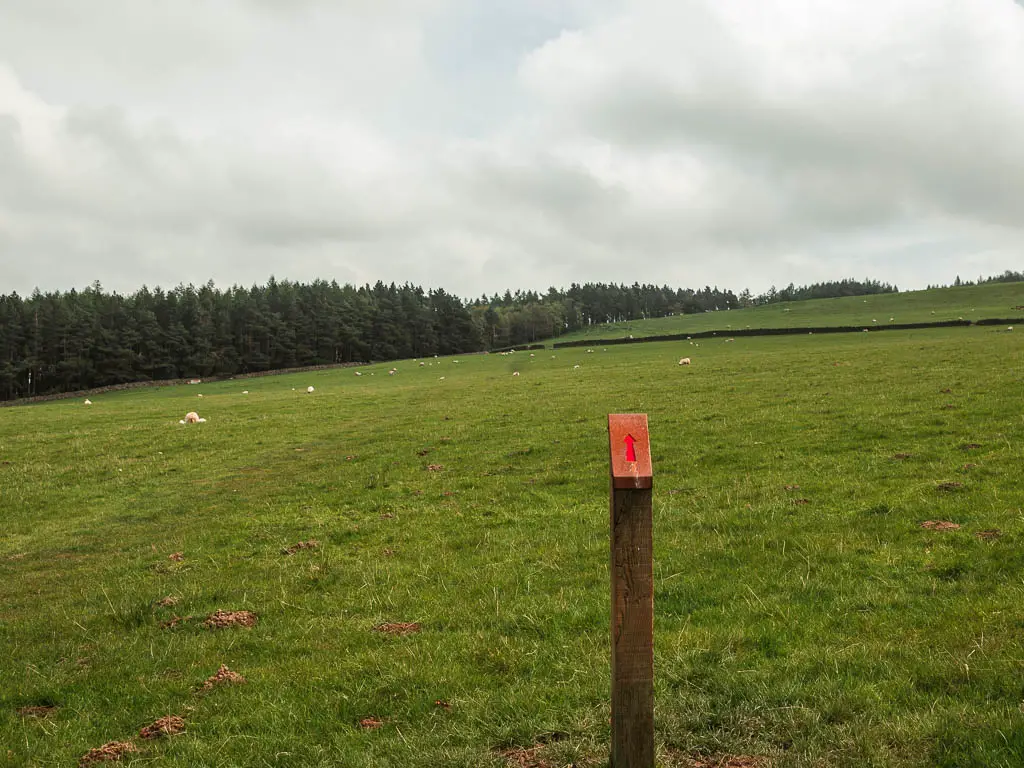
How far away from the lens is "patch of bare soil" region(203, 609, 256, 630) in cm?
975

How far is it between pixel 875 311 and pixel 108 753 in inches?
4704

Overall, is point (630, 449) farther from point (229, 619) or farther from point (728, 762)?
point (229, 619)

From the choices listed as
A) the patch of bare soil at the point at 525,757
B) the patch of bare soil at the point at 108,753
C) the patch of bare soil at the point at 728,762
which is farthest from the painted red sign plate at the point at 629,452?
the patch of bare soil at the point at 108,753

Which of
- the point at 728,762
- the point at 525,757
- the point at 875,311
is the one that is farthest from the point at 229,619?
the point at 875,311

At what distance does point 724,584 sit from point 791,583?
88cm

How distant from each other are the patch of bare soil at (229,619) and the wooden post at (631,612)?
265 inches

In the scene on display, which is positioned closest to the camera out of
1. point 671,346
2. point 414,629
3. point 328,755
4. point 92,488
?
point 328,755

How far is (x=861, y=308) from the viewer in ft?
379

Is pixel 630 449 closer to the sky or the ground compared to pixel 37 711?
closer to the sky

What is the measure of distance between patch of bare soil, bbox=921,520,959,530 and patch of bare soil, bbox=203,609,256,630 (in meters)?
10.6

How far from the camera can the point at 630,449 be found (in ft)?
16.4

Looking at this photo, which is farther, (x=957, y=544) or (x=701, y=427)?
(x=701, y=427)

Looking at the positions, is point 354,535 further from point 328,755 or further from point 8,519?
point 8,519

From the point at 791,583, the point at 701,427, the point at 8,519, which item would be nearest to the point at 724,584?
the point at 791,583
